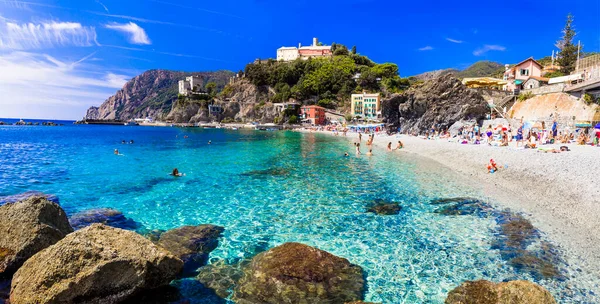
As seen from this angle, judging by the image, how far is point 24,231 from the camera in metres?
7.01

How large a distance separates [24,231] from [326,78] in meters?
114

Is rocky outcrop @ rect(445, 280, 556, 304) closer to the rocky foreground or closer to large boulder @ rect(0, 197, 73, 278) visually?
the rocky foreground

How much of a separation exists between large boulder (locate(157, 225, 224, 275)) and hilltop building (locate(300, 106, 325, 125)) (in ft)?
307

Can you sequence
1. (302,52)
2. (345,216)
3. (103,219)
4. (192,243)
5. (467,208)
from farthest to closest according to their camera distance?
(302,52), (467,208), (345,216), (103,219), (192,243)

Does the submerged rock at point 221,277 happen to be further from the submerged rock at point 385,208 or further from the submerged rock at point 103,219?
the submerged rock at point 385,208

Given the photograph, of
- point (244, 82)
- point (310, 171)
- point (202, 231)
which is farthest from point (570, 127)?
point (244, 82)

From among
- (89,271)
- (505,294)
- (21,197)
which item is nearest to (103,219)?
(21,197)

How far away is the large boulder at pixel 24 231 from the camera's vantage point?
6703mm

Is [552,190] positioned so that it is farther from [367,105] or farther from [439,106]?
[367,105]

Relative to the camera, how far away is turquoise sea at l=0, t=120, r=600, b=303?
733 cm

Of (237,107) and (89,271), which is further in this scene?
(237,107)

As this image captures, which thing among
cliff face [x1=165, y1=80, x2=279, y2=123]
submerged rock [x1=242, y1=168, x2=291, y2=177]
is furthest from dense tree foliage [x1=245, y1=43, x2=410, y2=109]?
submerged rock [x1=242, y1=168, x2=291, y2=177]

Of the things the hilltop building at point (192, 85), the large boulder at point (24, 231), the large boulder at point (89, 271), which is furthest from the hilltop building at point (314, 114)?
the large boulder at point (89, 271)

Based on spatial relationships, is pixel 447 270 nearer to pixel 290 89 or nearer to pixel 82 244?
pixel 82 244
